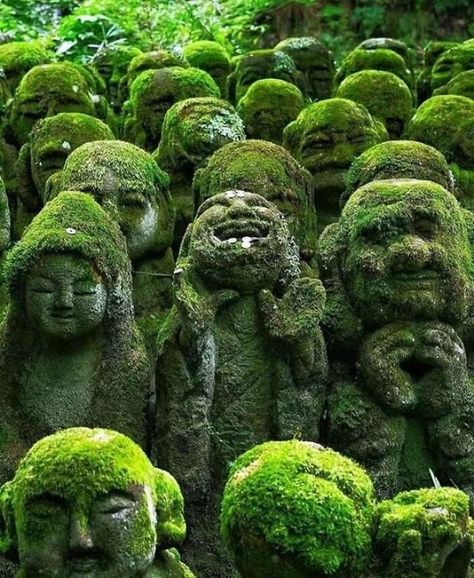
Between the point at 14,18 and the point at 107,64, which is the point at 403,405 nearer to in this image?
the point at 107,64

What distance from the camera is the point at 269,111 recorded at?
10211mm

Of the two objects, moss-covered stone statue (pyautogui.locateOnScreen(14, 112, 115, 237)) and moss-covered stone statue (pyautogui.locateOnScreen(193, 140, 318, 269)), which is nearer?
moss-covered stone statue (pyautogui.locateOnScreen(193, 140, 318, 269))

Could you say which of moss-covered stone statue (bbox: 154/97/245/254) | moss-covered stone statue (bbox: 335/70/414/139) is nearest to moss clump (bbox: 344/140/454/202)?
moss-covered stone statue (bbox: 154/97/245/254)

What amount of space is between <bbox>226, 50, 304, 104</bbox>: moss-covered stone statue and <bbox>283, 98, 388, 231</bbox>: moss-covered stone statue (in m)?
3.73

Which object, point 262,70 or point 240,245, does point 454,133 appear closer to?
point 240,245

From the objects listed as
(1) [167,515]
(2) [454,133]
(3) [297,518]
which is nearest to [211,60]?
(2) [454,133]

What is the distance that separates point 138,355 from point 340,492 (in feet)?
6.49

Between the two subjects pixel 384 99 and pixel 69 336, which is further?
pixel 384 99

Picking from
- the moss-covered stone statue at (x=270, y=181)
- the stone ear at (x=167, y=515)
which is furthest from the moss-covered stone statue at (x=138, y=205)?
the stone ear at (x=167, y=515)

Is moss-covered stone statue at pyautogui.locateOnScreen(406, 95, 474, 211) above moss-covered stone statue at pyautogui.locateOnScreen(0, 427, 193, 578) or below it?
below

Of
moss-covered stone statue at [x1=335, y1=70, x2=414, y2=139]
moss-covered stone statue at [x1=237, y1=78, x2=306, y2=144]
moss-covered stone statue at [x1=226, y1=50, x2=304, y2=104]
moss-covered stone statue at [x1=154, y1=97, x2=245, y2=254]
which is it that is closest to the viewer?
moss-covered stone statue at [x1=154, y1=97, x2=245, y2=254]

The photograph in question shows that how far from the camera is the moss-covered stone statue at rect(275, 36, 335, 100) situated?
43.3 ft

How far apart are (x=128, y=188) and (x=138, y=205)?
0.40ft

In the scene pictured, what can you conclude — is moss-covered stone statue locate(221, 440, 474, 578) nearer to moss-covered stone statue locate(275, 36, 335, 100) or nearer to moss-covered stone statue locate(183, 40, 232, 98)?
moss-covered stone statue locate(275, 36, 335, 100)
